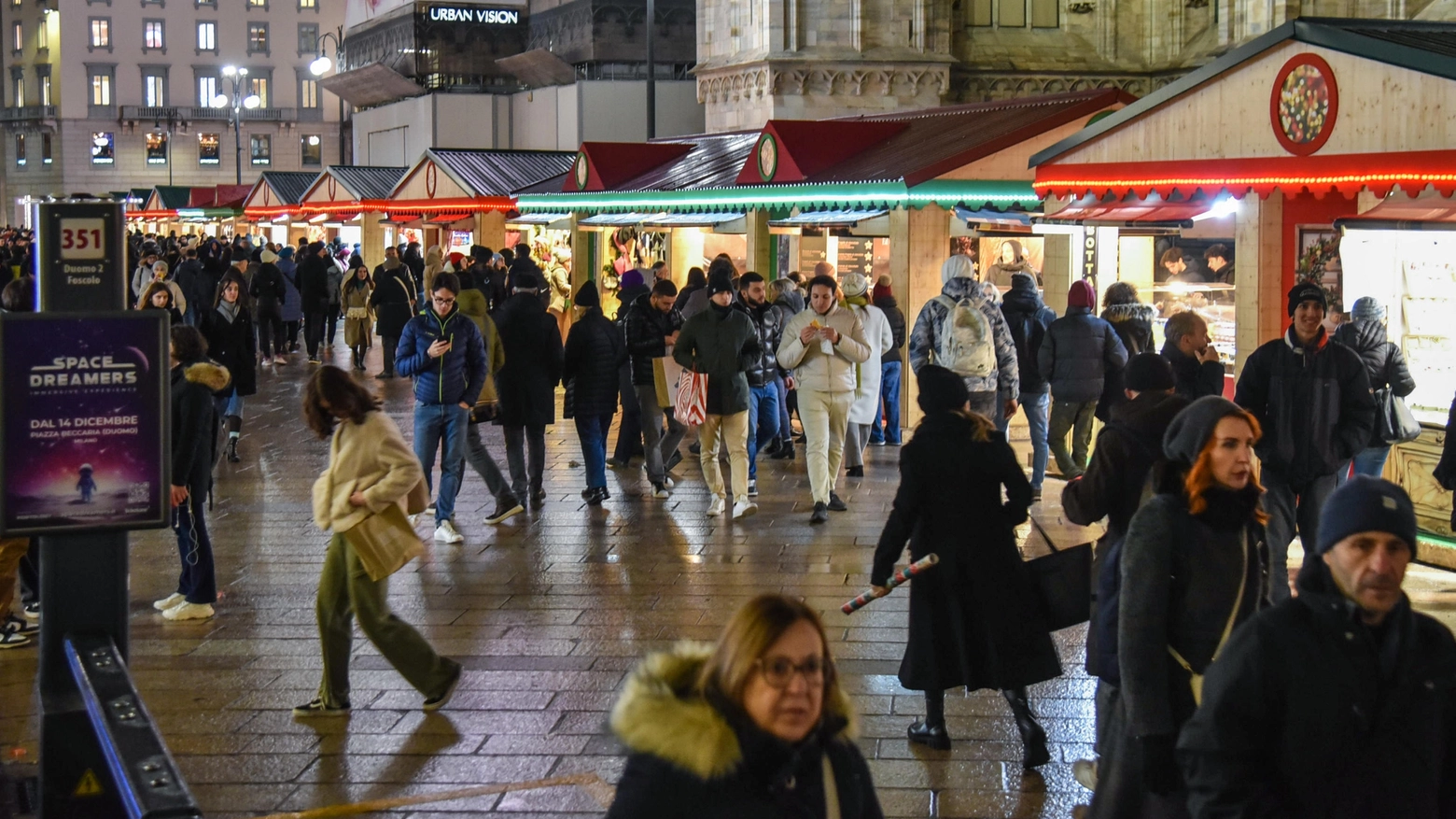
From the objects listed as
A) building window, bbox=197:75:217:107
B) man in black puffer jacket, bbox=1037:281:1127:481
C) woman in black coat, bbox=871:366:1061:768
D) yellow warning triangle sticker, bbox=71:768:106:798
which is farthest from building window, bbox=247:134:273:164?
yellow warning triangle sticker, bbox=71:768:106:798

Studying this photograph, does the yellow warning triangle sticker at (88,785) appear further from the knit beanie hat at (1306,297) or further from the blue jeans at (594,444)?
the blue jeans at (594,444)

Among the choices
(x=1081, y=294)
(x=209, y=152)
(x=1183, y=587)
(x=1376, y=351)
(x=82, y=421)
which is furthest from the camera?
(x=209, y=152)

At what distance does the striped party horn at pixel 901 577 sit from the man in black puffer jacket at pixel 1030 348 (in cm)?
673

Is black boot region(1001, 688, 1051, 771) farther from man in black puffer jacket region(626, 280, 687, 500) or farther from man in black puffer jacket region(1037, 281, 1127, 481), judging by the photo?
man in black puffer jacket region(626, 280, 687, 500)

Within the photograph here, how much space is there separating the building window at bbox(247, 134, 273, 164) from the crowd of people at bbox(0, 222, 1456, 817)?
3053 inches

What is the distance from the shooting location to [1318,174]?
34.4 ft

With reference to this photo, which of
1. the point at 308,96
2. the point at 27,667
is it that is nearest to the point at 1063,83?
the point at 27,667

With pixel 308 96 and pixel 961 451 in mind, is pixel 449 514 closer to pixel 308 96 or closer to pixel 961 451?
pixel 961 451

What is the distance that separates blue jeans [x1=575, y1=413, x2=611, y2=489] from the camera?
12.4 metres

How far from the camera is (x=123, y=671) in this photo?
521 centimetres

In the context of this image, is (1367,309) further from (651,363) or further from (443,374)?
(443,374)

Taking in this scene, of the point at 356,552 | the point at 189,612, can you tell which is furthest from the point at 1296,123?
the point at 189,612

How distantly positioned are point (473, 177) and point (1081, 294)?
16.8 meters

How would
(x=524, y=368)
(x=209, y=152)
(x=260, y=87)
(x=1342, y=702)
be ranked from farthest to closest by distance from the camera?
(x=209, y=152)
(x=260, y=87)
(x=524, y=368)
(x=1342, y=702)
